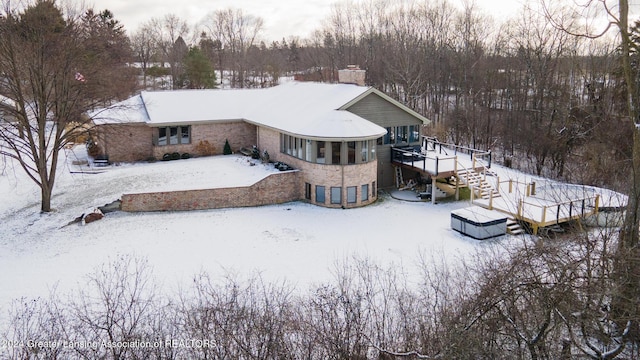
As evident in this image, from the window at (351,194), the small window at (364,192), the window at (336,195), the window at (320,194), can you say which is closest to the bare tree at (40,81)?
the window at (320,194)

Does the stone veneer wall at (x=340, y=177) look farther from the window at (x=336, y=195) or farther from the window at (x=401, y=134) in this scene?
the window at (x=401, y=134)

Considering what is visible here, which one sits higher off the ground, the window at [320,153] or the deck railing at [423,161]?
the window at [320,153]

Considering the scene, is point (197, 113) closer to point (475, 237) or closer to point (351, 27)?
point (475, 237)

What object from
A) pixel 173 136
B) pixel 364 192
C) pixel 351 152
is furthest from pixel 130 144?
pixel 364 192

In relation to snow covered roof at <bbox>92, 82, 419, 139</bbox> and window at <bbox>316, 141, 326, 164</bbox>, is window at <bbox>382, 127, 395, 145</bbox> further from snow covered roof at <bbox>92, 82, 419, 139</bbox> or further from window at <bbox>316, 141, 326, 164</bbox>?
window at <bbox>316, 141, 326, 164</bbox>

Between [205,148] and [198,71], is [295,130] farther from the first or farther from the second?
[198,71]

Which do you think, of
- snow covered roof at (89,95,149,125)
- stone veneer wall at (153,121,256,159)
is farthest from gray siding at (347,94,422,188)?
snow covered roof at (89,95,149,125)
